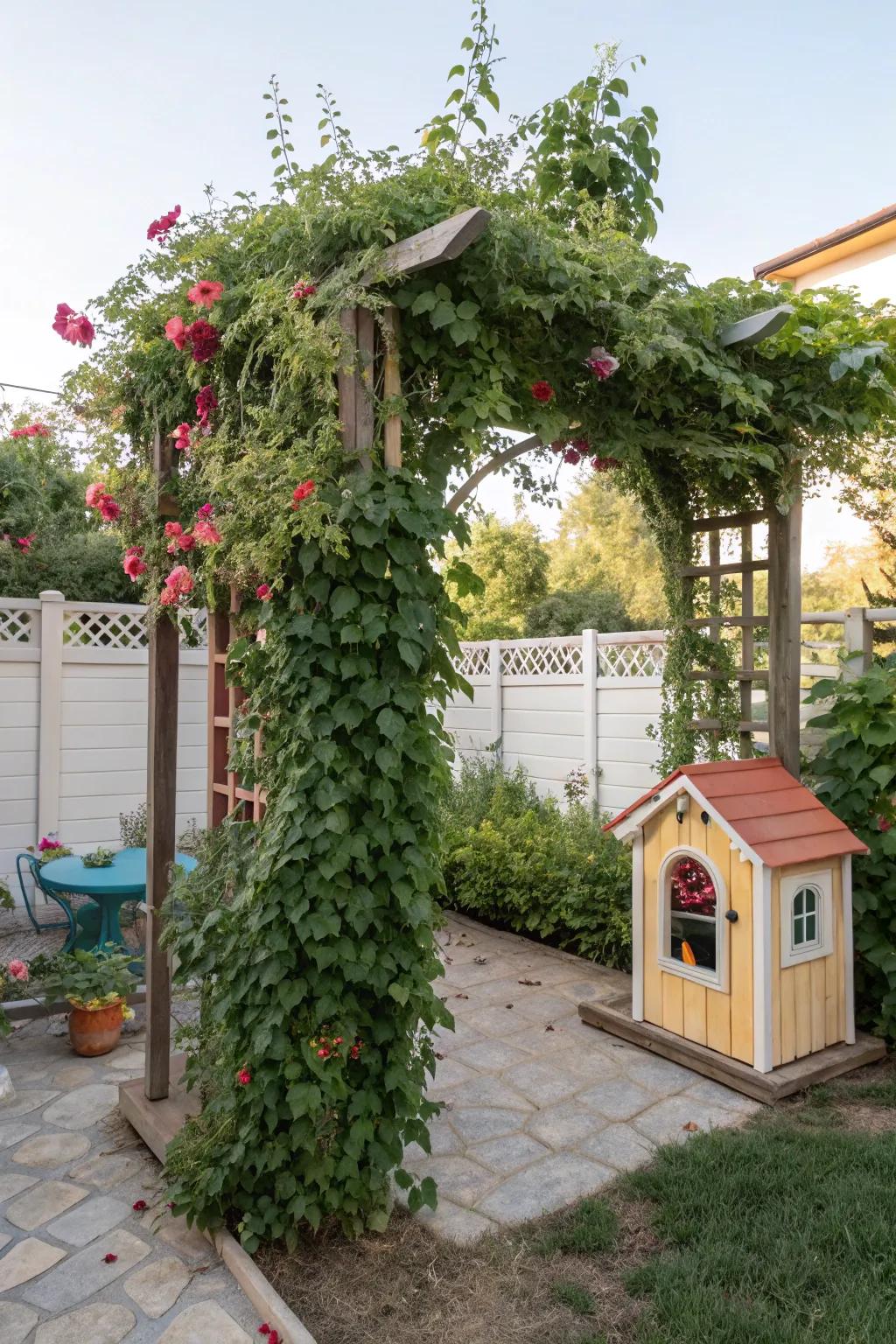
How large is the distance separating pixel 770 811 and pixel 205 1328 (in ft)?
7.88

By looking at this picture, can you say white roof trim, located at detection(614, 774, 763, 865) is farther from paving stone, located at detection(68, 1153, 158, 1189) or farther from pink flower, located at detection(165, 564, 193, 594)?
paving stone, located at detection(68, 1153, 158, 1189)

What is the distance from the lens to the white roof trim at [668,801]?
2903 millimetres

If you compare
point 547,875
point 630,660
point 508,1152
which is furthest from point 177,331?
point 630,660

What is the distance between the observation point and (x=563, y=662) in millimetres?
6363

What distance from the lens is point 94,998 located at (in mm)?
3258

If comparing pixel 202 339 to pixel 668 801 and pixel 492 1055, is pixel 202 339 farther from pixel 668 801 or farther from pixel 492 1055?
pixel 492 1055

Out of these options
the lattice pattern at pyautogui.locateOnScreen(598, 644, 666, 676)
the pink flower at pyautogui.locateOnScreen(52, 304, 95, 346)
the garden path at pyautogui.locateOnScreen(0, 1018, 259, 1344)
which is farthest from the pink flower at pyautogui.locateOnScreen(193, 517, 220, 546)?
the lattice pattern at pyautogui.locateOnScreen(598, 644, 666, 676)

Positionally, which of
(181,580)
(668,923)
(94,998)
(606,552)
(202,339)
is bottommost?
(94,998)

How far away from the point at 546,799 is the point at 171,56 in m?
5.29

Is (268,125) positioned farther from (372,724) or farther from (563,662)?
(563,662)

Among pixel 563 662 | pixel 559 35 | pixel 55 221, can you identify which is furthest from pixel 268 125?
pixel 55 221

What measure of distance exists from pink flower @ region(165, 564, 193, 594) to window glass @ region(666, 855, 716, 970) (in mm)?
2129

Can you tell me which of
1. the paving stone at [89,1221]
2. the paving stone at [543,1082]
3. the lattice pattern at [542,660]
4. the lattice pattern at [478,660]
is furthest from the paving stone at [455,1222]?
the lattice pattern at [478,660]

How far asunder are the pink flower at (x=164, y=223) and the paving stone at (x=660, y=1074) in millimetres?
3300
